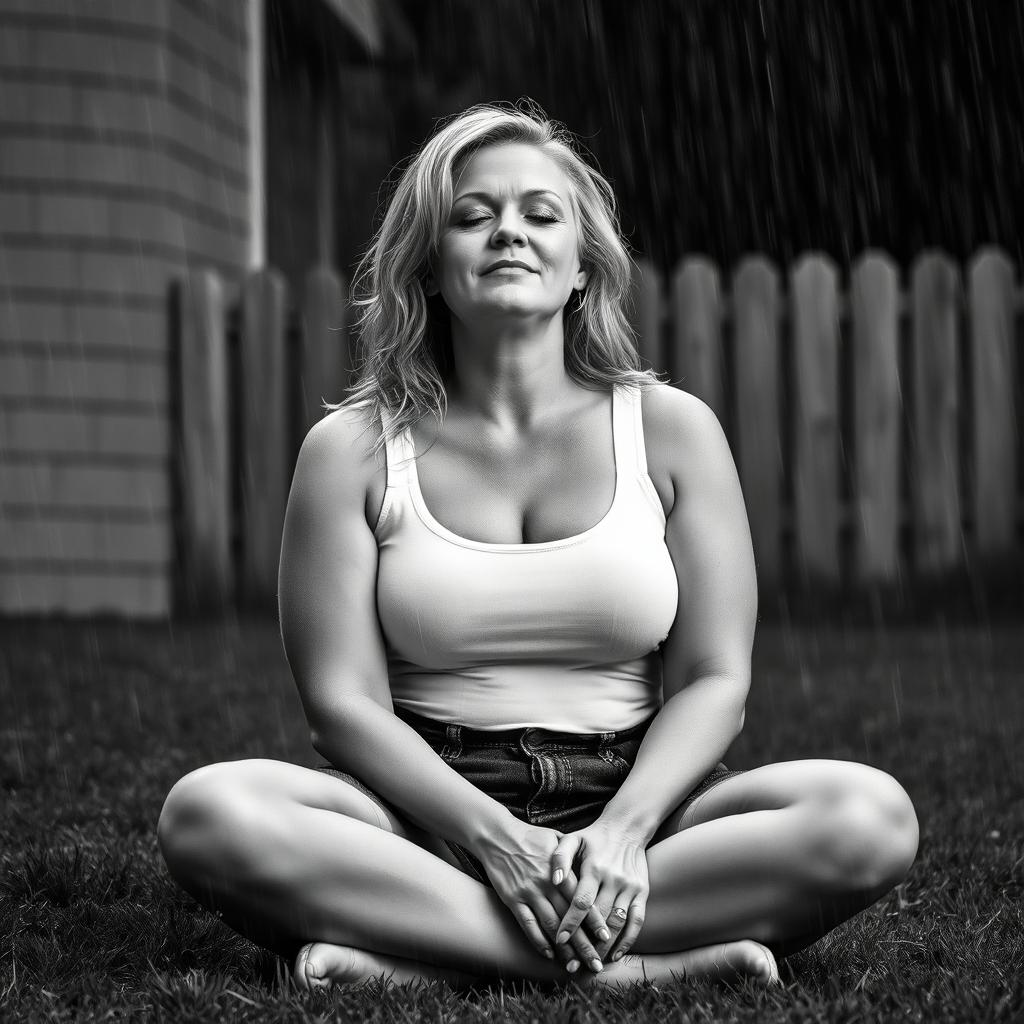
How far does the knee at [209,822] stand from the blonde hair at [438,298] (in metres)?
0.73

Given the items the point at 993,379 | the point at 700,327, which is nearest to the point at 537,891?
the point at 700,327

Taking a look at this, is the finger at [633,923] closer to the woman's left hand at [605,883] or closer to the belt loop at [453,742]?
the woman's left hand at [605,883]

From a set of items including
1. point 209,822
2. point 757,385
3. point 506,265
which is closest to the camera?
point 209,822

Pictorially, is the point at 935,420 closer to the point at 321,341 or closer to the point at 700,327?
the point at 700,327

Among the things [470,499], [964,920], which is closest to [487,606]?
[470,499]

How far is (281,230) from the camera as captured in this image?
34.2 feet

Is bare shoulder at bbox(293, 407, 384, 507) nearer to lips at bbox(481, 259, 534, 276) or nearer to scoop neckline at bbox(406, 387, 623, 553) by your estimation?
scoop neckline at bbox(406, 387, 623, 553)

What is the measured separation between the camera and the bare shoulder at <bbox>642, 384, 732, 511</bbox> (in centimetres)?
264

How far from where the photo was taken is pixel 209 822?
228 centimetres

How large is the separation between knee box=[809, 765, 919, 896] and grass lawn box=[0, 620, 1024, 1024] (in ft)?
0.56

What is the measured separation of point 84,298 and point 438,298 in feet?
15.3

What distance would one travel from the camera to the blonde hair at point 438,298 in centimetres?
275

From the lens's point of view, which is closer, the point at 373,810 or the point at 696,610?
the point at 373,810

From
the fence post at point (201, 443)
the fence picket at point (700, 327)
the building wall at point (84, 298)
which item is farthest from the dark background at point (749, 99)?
the fence picket at point (700, 327)
